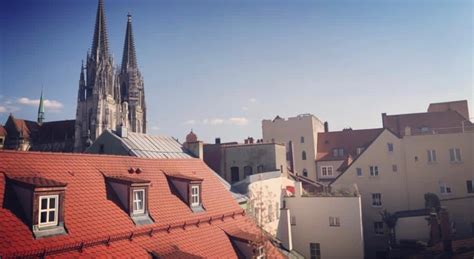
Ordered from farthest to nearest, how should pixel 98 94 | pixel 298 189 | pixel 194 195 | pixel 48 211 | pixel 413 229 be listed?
1. pixel 98 94
2. pixel 298 189
3. pixel 413 229
4. pixel 194 195
5. pixel 48 211

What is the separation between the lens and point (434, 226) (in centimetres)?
2530

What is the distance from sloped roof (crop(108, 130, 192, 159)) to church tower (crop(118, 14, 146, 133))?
71267 mm

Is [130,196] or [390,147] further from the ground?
[390,147]

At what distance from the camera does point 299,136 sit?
53.9m

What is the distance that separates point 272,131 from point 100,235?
4647 cm

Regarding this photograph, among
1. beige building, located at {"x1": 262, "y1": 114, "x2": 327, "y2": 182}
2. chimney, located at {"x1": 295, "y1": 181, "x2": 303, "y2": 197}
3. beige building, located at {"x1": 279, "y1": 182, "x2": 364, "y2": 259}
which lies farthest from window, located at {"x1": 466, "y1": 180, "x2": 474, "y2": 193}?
beige building, located at {"x1": 262, "y1": 114, "x2": 327, "y2": 182}

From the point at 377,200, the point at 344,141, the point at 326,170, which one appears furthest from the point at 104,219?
the point at 344,141

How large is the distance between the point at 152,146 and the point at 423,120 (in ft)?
127

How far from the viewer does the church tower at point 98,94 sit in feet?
255

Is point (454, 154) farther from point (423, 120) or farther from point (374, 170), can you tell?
point (423, 120)

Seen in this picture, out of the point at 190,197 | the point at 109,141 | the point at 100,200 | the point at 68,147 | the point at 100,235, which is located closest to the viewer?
the point at 100,235


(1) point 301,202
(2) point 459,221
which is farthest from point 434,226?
(1) point 301,202

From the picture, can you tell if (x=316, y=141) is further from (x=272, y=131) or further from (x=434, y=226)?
(x=434, y=226)

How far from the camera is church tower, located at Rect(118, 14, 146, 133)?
9412 centimetres
